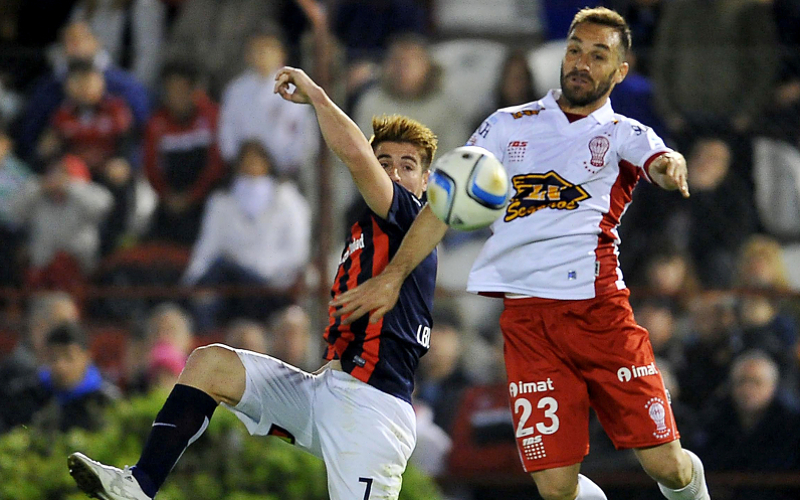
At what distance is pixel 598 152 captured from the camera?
5.22 m

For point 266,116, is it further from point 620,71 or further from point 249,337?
point 620,71

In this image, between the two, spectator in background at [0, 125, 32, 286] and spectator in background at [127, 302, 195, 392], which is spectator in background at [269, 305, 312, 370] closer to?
spectator in background at [127, 302, 195, 392]

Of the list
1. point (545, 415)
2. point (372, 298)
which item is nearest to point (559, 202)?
point (545, 415)

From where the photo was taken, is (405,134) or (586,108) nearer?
(405,134)

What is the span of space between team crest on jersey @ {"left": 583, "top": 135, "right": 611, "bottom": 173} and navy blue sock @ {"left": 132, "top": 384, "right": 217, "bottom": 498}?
6.01ft

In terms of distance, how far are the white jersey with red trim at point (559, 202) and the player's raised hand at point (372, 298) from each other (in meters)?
0.68

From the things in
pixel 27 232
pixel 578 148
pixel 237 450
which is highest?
pixel 578 148

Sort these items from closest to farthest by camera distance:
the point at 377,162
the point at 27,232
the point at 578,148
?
the point at 377,162 → the point at 578,148 → the point at 27,232

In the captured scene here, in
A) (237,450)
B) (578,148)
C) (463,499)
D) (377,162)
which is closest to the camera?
(377,162)

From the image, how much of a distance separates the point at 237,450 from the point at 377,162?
2.85m

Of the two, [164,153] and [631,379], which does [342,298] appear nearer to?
[631,379]

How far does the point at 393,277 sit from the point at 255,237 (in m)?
4.48

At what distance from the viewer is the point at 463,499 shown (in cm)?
815

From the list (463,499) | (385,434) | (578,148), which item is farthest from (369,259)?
(463,499)
